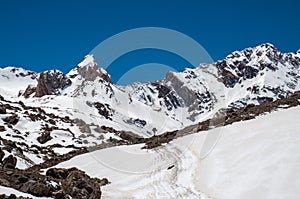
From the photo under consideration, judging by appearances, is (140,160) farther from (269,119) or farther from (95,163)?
(269,119)

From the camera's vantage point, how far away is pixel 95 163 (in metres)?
39.0

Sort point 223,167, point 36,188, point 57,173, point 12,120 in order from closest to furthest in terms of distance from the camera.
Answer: point 36,188
point 223,167
point 57,173
point 12,120

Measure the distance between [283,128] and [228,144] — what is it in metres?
4.56

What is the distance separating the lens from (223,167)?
2461cm

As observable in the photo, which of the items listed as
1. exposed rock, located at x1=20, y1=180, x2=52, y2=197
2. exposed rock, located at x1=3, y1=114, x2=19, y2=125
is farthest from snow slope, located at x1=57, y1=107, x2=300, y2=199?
exposed rock, located at x1=3, y1=114, x2=19, y2=125

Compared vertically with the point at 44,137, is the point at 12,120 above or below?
above

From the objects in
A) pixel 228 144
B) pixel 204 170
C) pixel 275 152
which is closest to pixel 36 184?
pixel 204 170

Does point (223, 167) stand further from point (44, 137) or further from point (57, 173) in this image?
point (44, 137)

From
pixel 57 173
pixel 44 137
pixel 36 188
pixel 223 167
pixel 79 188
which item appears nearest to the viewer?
pixel 36 188

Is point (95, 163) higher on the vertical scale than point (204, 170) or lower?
higher

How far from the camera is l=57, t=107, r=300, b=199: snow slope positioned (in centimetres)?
2003

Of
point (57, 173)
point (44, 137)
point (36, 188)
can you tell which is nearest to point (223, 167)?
point (57, 173)

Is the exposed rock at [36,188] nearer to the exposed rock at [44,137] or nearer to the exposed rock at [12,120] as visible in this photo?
the exposed rock at [44,137]

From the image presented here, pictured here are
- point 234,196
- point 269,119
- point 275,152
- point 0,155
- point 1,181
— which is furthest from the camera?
point 0,155
